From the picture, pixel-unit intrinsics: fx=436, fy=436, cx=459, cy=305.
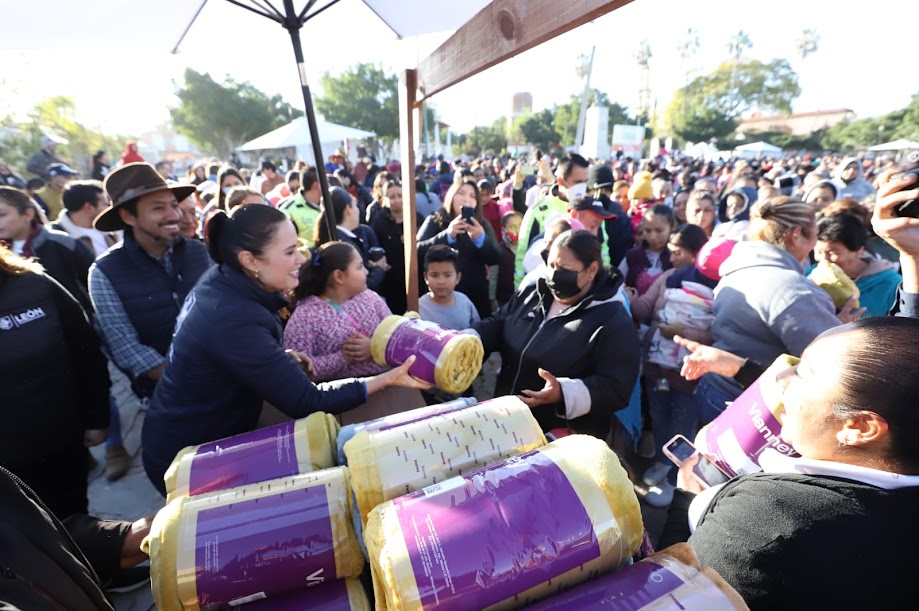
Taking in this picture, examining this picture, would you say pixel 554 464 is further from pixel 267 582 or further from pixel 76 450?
pixel 76 450

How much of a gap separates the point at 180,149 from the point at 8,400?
369 ft

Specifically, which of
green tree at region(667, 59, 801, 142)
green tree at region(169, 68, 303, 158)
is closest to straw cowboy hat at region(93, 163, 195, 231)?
green tree at region(169, 68, 303, 158)

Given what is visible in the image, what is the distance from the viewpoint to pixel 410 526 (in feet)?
2.77

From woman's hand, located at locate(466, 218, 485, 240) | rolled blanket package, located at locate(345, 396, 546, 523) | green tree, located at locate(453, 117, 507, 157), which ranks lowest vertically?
rolled blanket package, located at locate(345, 396, 546, 523)

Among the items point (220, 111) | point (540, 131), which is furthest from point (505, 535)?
point (540, 131)

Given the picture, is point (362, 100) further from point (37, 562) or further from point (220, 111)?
point (37, 562)

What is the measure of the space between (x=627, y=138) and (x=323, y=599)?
37281 millimetres

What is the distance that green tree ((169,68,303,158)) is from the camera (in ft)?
143

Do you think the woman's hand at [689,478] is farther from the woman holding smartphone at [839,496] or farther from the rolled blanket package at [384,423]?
the rolled blanket package at [384,423]

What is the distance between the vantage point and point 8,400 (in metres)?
1.97

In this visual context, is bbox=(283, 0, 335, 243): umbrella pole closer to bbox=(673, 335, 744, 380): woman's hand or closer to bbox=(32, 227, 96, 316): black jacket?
bbox=(32, 227, 96, 316): black jacket

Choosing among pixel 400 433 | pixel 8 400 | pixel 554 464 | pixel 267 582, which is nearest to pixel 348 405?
pixel 400 433

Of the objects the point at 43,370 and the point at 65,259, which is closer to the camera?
the point at 43,370

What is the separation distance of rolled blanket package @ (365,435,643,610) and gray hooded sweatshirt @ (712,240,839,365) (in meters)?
1.74
